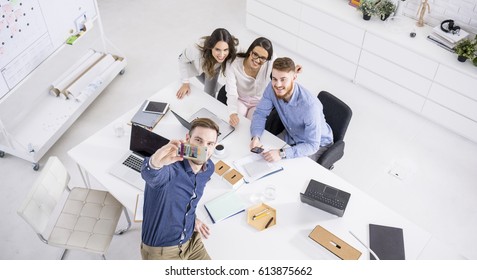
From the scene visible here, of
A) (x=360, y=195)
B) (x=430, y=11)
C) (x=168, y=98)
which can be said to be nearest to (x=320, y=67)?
(x=430, y=11)

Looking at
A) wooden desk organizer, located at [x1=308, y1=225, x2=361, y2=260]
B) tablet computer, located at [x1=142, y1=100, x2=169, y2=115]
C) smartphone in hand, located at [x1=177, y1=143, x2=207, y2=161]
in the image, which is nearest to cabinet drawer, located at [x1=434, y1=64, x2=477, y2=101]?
wooden desk organizer, located at [x1=308, y1=225, x2=361, y2=260]

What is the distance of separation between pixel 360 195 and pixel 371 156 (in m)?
1.34

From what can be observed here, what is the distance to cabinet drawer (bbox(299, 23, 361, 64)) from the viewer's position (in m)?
4.71

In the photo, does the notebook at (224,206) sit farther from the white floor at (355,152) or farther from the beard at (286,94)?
the white floor at (355,152)

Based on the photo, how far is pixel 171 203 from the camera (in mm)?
2451

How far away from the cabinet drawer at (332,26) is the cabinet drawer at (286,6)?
8cm

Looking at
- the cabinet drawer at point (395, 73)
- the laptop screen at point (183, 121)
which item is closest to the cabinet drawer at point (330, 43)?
the cabinet drawer at point (395, 73)

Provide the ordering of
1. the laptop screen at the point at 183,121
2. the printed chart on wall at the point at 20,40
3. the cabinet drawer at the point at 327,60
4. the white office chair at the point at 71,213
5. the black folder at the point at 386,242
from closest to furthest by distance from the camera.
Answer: the black folder at the point at 386,242, the white office chair at the point at 71,213, the laptop screen at the point at 183,121, the printed chart on wall at the point at 20,40, the cabinet drawer at the point at 327,60

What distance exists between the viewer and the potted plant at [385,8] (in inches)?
177

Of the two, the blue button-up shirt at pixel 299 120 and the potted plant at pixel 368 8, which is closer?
the blue button-up shirt at pixel 299 120

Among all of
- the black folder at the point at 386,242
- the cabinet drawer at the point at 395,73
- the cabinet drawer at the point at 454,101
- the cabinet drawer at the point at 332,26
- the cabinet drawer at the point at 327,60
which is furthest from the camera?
the cabinet drawer at the point at 327,60

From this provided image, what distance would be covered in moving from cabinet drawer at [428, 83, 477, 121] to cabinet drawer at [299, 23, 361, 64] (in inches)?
33.8

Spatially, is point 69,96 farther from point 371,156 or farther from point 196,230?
point 371,156

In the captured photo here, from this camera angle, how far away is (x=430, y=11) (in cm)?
449
